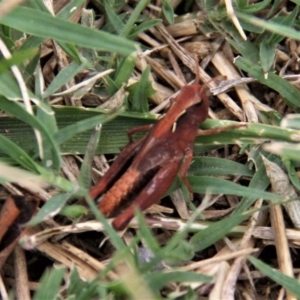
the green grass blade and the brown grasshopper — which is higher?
the green grass blade

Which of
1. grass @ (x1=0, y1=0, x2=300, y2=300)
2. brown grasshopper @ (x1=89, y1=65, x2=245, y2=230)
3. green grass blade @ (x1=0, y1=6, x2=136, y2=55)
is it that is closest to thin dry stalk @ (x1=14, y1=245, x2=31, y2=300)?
grass @ (x1=0, y1=0, x2=300, y2=300)

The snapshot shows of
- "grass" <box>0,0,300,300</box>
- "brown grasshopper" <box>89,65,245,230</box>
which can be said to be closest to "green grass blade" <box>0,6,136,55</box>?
"grass" <box>0,0,300,300</box>

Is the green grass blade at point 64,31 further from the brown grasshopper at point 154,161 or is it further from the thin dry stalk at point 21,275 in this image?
the thin dry stalk at point 21,275

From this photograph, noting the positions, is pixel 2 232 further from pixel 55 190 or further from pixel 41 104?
pixel 41 104

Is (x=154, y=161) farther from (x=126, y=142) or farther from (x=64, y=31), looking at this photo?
(x=64, y=31)

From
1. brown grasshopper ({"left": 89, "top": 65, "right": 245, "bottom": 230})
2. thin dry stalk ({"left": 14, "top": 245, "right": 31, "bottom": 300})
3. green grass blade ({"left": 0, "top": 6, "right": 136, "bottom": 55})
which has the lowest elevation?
thin dry stalk ({"left": 14, "top": 245, "right": 31, "bottom": 300})

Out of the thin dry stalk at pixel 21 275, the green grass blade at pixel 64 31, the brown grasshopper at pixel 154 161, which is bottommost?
the thin dry stalk at pixel 21 275

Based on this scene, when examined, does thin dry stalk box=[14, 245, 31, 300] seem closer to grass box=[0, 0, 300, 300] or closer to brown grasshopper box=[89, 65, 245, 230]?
grass box=[0, 0, 300, 300]

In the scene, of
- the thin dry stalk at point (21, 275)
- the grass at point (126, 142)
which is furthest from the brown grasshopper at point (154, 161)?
the thin dry stalk at point (21, 275)
